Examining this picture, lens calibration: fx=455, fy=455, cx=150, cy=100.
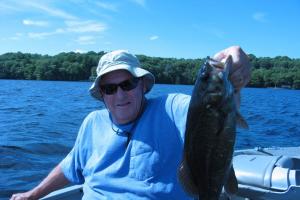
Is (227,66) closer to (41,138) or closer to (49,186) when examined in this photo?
(49,186)

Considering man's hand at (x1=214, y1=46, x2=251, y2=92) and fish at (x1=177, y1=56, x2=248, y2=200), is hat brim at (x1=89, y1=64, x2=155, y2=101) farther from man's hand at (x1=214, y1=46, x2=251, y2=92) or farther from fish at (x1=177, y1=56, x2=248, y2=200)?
fish at (x1=177, y1=56, x2=248, y2=200)

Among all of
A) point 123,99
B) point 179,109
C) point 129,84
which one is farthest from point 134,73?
point 179,109

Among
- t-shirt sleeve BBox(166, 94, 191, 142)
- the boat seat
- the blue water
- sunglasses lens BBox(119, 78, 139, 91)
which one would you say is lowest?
the blue water

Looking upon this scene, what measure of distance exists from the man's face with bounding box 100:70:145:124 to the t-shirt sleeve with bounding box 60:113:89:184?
468 mm

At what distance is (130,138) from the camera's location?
3.99 m

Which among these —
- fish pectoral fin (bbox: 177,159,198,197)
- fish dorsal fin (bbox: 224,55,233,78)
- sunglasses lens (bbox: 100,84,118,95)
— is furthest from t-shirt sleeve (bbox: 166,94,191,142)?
fish dorsal fin (bbox: 224,55,233,78)

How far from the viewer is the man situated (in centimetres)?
376

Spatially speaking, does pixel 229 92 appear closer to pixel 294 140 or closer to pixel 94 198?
pixel 94 198

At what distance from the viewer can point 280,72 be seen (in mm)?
68812

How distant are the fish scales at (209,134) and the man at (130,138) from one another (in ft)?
3.11

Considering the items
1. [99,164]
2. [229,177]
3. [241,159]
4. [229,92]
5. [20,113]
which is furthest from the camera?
[20,113]

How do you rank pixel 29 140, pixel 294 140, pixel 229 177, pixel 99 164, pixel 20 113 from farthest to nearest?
pixel 20 113 → pixel 294 140 → pixel 29 140 → pixel 99 164 → pixel 229 177

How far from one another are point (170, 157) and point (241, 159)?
2344 mm

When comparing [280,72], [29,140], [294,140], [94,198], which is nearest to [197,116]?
[94,198]
